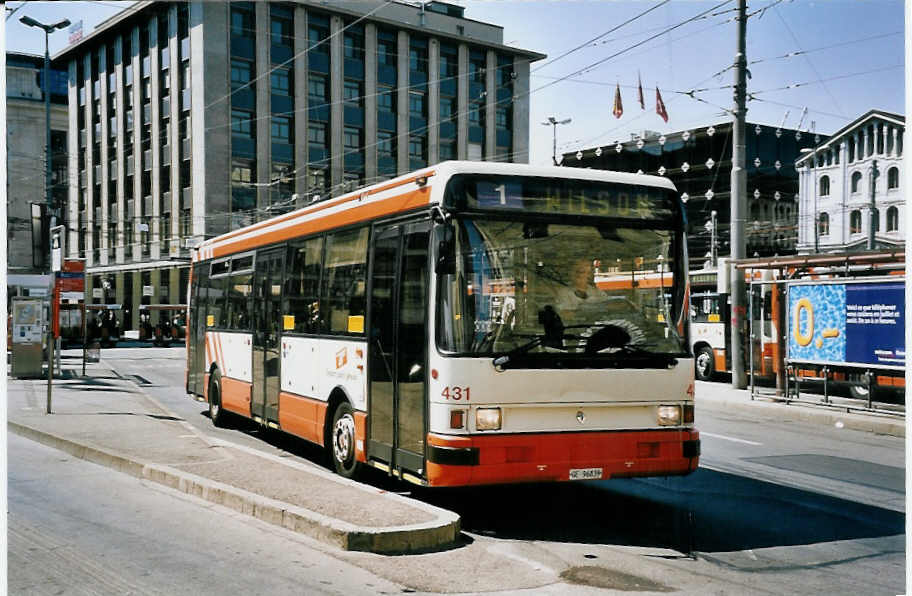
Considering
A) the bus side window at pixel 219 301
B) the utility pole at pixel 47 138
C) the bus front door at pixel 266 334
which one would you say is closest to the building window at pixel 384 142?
the utility pole at pixel 47 138

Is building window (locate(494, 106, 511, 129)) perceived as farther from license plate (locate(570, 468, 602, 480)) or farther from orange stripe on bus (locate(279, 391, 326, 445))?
license plate (locate(570, 468, 602, 480))

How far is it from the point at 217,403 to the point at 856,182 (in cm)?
2809

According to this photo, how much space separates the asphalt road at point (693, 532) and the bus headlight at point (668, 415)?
0.83m

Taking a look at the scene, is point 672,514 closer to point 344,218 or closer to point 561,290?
point 561,290

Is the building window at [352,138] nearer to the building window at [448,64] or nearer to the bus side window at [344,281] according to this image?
the building window at [448,64]

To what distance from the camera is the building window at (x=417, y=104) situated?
194 feet

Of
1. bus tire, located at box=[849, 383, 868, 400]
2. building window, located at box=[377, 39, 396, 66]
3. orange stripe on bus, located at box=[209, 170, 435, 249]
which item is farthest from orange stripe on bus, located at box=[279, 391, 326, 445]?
building window, located at box=[377, 39, 396, 66]

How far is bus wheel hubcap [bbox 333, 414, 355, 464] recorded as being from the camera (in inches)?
386

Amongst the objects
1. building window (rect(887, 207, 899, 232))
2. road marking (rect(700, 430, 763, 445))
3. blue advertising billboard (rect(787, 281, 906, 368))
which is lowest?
road marking (rect(700, 430, 763, 445))

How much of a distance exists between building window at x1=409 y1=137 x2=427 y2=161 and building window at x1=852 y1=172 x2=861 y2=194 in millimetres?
29217

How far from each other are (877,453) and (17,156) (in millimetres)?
18739

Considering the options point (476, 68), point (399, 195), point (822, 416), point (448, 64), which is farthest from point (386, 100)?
point (399, 195)

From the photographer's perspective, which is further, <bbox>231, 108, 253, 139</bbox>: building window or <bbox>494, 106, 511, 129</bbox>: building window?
<bbox>494, 106, 511, 129</bbox>: building window

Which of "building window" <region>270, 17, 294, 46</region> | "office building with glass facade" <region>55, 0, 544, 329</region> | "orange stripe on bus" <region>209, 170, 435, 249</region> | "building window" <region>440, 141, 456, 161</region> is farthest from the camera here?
"building window" <region>440, 141, 456, 161</region>
